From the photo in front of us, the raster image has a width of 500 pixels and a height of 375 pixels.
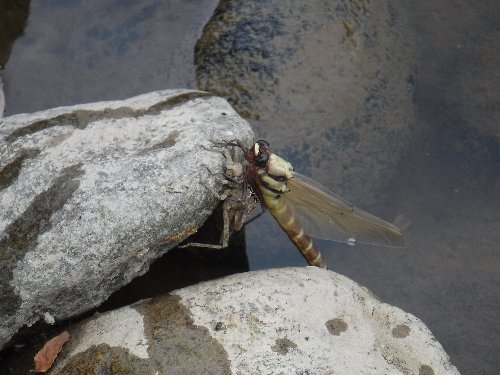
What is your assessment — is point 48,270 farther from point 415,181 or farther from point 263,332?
point 415,181

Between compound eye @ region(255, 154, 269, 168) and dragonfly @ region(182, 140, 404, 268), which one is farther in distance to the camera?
dragonfly @ region(182, 140, 404, 268)

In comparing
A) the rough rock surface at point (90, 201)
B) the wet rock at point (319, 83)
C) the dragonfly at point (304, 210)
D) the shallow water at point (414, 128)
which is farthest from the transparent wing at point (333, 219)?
the rough rock surface at point (90, 201)

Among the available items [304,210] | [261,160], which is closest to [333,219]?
[304,210]

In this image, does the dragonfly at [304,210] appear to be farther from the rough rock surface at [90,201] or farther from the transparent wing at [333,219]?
the rough rock surface at [90,201]

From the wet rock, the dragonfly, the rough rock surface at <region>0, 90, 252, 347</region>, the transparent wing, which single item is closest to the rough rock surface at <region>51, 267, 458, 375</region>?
the rough rock surface at <region>0, 90, 252, 347</region>

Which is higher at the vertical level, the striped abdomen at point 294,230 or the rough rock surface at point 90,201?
the rough rock surface at point 90,201

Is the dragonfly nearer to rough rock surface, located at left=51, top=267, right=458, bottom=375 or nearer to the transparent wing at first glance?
the transparent wing
